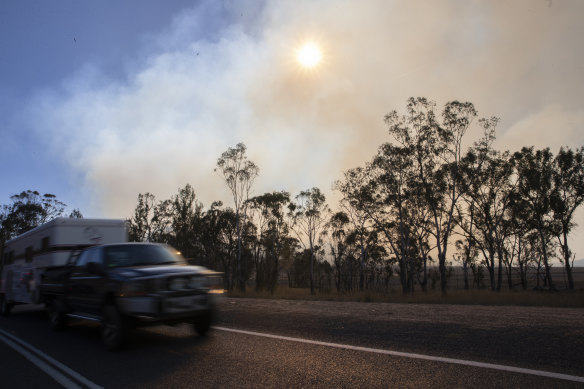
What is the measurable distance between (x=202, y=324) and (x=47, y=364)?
2512mm

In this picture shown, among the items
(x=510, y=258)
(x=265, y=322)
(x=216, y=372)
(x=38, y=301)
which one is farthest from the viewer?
(x=510, y=258)

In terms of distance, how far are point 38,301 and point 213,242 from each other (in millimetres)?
37763

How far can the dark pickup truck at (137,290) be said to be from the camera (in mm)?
6316

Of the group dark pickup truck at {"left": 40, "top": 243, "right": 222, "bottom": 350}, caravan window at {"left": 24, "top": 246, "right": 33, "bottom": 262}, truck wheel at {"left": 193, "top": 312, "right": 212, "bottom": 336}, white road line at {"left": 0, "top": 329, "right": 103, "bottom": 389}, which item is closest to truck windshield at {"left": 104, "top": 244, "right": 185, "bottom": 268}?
dark pickup truck at {"left": 40, "top": 243, "right": 222, "bottom": 350}

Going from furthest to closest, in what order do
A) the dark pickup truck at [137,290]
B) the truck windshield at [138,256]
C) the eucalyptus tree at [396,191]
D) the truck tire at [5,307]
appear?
1. the eucalyptus tree at [396,191]
2. the truck tire at [5,307]
3. the truck windshield at [138,256]
4. the dark pickup truck at [137,290]

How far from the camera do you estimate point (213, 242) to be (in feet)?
158

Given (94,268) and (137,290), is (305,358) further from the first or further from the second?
(94,268)

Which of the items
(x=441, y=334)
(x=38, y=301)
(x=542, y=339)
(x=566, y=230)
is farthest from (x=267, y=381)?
(x=566, y=230)

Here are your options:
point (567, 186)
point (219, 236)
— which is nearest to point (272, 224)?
point (219, 236)

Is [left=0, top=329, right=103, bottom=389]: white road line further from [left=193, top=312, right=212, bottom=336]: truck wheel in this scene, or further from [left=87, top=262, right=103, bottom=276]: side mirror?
[left=193, top=312, right=212, bottom=336]: truck wheel

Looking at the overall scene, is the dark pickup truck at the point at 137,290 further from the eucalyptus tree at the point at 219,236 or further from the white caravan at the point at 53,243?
the eucalyptus tree at the point at 219,236

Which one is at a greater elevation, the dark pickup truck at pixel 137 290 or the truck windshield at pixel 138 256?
the truck windshield at pixel 138 256

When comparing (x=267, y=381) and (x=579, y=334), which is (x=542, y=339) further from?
(x=267, y=381)

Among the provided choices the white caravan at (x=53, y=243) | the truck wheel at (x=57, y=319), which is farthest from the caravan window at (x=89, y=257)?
the white caravan at (x=53, y=243)
